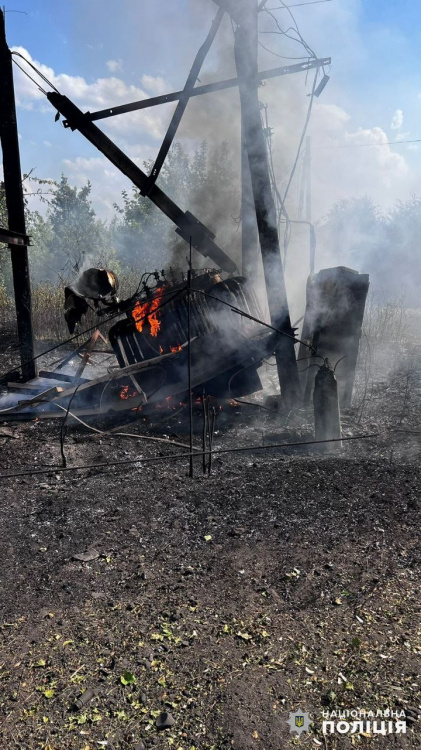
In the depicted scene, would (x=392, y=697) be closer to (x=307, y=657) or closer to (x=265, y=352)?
(x=307, y=657)

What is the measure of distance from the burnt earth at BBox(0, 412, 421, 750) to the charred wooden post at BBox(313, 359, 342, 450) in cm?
70

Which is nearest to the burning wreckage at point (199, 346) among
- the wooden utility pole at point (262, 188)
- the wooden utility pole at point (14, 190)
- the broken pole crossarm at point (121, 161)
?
the wooden utility pole at point (262, 188)

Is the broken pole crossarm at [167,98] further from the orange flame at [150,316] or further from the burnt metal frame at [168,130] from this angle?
the orange flame at [150,316]

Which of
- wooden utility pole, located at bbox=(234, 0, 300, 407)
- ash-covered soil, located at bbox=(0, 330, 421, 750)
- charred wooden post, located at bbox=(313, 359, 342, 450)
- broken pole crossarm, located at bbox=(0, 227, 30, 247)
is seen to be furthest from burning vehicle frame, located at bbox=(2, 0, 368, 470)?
broken pole crossarm, located at bbox=(0, 227, 30, 247)

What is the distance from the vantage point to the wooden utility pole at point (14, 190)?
9.02m

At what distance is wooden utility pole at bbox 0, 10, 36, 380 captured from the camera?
902 cm

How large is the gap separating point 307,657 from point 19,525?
293 centimetres

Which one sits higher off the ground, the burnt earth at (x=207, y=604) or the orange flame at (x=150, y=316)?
the orange flame at (x=150, y=316)

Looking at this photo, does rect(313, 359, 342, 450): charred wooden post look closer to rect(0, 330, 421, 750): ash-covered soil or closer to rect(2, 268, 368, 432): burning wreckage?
rect(0, 330, 421, 750): ash-covered soil

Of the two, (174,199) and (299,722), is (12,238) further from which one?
(174,199)

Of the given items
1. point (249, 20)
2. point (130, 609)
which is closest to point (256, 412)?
point (130, 609)

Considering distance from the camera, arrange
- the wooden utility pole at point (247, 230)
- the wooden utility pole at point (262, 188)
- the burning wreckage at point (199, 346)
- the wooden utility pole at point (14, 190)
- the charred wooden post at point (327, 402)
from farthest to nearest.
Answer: the wooden utility pole at point (247, 230) → the wooden utility pole at point (14, 190) → the burning wreckage at point (199, 346) → the wooden utility pole at point (262, 188) → the charred wooden post at point (327, 402)

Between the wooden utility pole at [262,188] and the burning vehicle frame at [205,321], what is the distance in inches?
0.6

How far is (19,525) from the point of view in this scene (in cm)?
463
